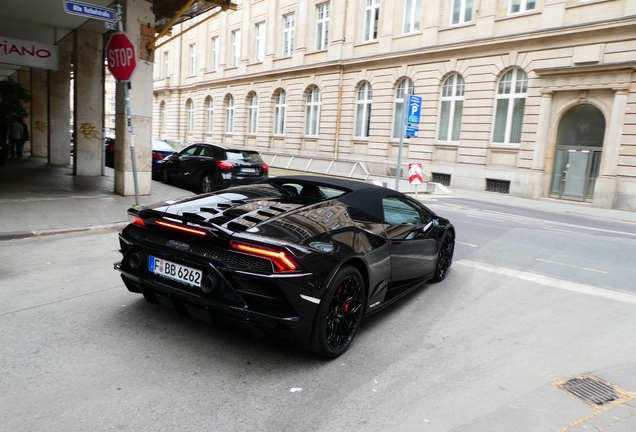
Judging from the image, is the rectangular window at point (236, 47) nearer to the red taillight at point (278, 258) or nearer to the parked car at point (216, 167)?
the parked car at point (216, 167)

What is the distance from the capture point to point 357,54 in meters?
28.7

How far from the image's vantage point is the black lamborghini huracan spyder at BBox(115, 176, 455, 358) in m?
3.35

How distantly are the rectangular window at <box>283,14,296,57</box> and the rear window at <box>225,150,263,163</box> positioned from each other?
22.1 metres

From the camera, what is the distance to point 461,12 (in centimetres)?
2381

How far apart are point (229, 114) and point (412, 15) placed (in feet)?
64.1

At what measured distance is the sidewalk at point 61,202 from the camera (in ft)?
27.2

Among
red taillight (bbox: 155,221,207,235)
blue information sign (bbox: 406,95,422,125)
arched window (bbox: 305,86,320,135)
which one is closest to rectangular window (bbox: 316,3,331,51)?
arched window (bbox: 305,86,320,135)

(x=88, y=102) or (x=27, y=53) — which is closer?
(x=27, y=53)

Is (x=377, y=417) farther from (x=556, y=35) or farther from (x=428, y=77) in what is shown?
(x=428, y=77)

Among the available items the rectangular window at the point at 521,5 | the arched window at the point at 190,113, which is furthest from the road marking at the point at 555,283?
the arched window at the point at 190,113

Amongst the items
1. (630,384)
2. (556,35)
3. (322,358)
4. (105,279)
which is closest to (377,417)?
(322,358)

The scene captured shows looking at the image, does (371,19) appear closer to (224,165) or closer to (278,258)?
(224,165)

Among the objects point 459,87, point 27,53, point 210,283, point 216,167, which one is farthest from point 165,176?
point 459,87

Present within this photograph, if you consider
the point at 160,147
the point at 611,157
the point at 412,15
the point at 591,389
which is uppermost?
the point at 412,15
